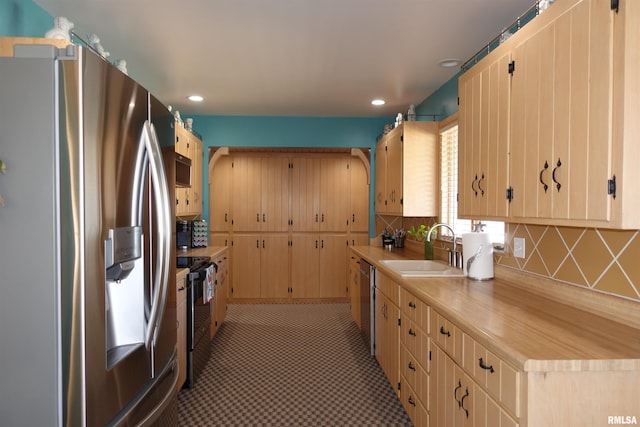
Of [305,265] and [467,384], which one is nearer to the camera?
[467,384]

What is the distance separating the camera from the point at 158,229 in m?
1.70

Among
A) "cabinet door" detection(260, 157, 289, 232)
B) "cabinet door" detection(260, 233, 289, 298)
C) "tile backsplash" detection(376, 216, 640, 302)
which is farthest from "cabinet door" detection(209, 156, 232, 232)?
"tile backsplash" detection(376, 216, 640, 302)

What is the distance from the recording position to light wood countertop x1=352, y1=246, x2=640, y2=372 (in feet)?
4.24

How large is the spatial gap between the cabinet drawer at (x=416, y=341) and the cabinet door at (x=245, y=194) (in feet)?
12.5

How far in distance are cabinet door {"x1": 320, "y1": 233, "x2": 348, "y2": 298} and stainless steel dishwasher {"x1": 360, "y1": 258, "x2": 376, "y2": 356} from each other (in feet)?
6.43

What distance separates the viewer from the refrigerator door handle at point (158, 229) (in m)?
1.62

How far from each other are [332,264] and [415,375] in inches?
152

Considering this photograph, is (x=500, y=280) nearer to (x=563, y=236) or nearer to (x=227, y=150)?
(x=563, y=236)

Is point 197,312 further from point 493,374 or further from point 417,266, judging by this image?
point 493,374

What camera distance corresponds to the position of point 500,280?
2666 millimetres

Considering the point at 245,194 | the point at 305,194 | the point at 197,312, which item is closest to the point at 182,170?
the point at 197,312

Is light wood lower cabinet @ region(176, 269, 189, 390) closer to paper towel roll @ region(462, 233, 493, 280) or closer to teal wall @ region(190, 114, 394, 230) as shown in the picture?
paper towel roll @ region(462, 233, 493, 280)

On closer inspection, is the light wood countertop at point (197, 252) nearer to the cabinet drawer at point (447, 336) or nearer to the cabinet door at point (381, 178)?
the cabinet door at point (381, 178)

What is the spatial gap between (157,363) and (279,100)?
3355 mm
